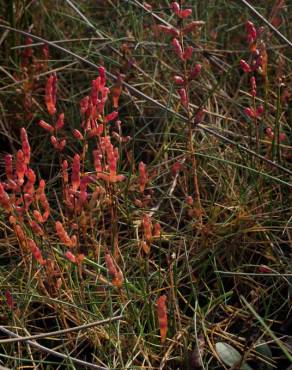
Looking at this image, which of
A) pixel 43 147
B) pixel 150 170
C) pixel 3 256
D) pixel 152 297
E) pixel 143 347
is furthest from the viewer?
pixel 43 147

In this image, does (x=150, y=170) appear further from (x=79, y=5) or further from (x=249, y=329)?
(x=79, y=5)

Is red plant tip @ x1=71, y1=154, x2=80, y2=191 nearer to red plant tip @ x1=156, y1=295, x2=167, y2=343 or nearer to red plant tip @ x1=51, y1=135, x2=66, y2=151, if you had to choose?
red plant tip @ x1=51, y1=135, x2=66, y2=151

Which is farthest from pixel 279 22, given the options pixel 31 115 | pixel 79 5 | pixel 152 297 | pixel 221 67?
pixel 152 297

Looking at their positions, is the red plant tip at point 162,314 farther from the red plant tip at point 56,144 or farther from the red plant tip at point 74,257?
the red plant tip at point 56,144

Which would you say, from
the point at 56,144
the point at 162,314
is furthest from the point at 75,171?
the point at 162,314

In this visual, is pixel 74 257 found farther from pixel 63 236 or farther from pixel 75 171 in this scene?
pixel 75 171

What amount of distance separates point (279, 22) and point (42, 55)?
0.75 m

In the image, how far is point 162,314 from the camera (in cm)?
130

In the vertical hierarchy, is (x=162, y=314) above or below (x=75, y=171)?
below

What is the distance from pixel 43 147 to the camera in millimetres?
2105

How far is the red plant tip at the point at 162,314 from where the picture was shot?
1.27 meters

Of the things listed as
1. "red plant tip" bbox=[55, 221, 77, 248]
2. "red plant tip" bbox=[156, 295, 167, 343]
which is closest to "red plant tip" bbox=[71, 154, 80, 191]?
"red plant tip" bbox=[55, 221, 77, 248]

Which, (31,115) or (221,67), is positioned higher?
(221,67)

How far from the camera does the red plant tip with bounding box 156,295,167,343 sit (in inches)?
50.2
